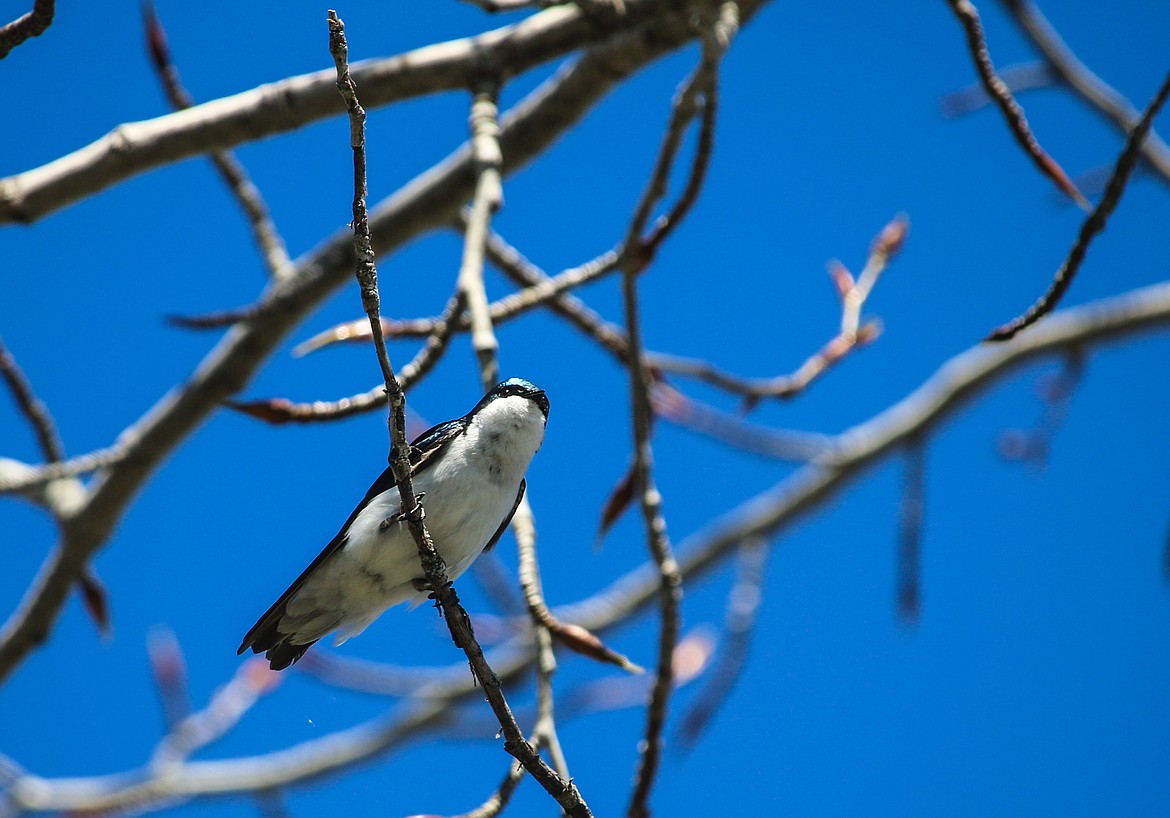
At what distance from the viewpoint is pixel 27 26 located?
294 centimetres

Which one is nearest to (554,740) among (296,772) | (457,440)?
(457,440)

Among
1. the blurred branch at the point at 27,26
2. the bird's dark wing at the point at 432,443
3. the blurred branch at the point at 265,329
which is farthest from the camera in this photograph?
the blurred branch at the point at 265,329

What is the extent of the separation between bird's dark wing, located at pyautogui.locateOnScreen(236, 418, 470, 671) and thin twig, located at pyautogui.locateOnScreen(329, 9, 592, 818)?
1.00m

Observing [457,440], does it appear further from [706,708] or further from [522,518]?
[706,708]

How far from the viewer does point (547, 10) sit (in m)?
4.28

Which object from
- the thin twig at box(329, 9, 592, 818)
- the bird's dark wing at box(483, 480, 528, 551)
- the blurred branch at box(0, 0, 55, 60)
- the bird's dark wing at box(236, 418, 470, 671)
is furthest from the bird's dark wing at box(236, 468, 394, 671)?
the blurred branch at box(0, 0, 55, 60)

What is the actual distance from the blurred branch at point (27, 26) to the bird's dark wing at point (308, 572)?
1615 millimetres

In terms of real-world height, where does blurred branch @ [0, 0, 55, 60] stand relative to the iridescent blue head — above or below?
below

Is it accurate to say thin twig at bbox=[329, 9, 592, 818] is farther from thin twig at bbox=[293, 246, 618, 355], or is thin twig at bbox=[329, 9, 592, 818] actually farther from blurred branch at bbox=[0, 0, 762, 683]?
blurred branch at bbox=[0, 0, 762, 683]

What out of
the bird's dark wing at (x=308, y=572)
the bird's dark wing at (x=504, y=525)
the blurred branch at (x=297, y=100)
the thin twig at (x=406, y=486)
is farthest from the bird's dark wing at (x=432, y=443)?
the blurred branch at (x=297, y=100)

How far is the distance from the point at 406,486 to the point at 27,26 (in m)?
1.57

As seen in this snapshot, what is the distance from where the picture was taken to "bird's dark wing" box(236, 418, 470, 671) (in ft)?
12.6

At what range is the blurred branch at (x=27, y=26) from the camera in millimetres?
2922

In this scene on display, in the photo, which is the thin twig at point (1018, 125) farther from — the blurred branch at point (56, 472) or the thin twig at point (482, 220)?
the blurred branch at point (56, 472)
